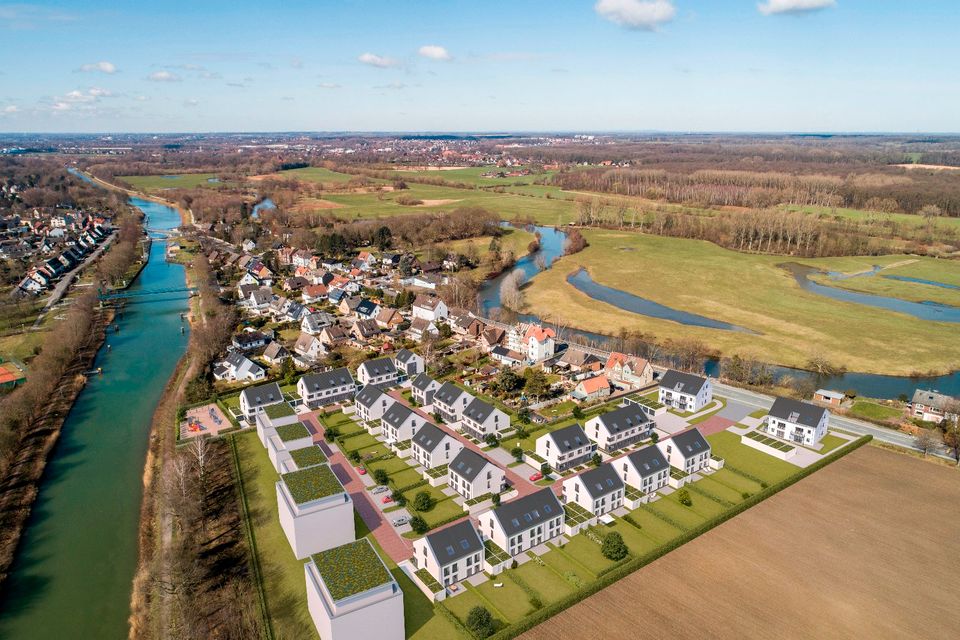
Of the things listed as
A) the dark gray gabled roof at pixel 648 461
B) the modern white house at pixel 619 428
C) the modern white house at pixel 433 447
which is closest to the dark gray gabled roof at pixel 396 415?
the modern white house at pixel 433 447

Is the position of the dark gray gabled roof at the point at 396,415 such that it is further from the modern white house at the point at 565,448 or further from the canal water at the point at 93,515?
the canal water at the point at 93,515

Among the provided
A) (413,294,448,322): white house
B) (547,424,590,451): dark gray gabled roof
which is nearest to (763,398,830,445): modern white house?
(547,424,590,451): dark gray gabled roof

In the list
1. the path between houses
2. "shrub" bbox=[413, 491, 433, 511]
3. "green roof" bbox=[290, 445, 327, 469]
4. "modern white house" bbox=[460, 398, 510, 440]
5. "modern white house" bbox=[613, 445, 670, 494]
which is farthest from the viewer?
"modern white house" bbox=[460, 398, 510, 440]

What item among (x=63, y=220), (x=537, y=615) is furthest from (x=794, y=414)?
(x=63, y=220)

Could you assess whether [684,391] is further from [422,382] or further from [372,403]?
[372,403]

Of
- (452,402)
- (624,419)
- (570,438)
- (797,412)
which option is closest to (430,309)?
(452,402)

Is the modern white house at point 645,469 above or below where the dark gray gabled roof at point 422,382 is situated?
below

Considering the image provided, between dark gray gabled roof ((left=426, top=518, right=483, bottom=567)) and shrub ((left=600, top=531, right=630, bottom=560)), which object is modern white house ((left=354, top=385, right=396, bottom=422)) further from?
shrub ((left=600, top=531, right=630, bottom=560))
